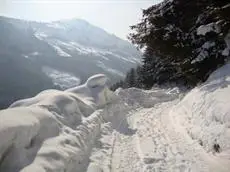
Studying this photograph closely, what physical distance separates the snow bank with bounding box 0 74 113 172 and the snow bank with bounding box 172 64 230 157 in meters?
3.04

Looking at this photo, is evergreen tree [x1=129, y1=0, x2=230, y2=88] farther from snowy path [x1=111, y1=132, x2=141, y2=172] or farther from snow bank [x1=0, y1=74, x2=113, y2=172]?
snow bank [x1=0, y1=74, x2=113, y2=172]

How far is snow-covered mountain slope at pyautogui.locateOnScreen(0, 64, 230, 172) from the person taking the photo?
289 inches

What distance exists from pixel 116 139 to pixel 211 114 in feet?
12.9

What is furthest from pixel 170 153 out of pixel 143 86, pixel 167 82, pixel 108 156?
pixel 143 86

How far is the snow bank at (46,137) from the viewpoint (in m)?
6.91

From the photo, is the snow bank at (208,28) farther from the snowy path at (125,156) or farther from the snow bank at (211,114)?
the snowy path at (125,156)

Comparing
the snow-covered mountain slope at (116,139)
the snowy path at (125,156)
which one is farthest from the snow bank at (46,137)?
the snowy path at (125,156)

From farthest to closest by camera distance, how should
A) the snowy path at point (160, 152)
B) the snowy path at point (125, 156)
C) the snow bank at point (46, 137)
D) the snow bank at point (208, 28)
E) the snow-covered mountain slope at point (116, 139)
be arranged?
the snow bank at point (208, 28)
the snowy path at point (125, 156)
the snowy path at point (160, 152)
the snow-covered mountain slope at point (116, 139)
the snow bank at point (46, 137)

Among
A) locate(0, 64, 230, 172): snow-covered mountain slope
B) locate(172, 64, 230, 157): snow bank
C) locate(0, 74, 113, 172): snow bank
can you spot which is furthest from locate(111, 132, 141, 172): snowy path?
locate(172, 64, 230, 157): snow bank

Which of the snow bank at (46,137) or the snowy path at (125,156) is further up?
the snow bank at (46,137)

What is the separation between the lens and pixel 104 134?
13.4 metres

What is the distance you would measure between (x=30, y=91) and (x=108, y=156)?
150m

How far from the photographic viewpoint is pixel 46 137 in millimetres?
8695

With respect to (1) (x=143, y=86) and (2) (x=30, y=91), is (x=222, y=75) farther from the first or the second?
(2) (x=30, y=91)
